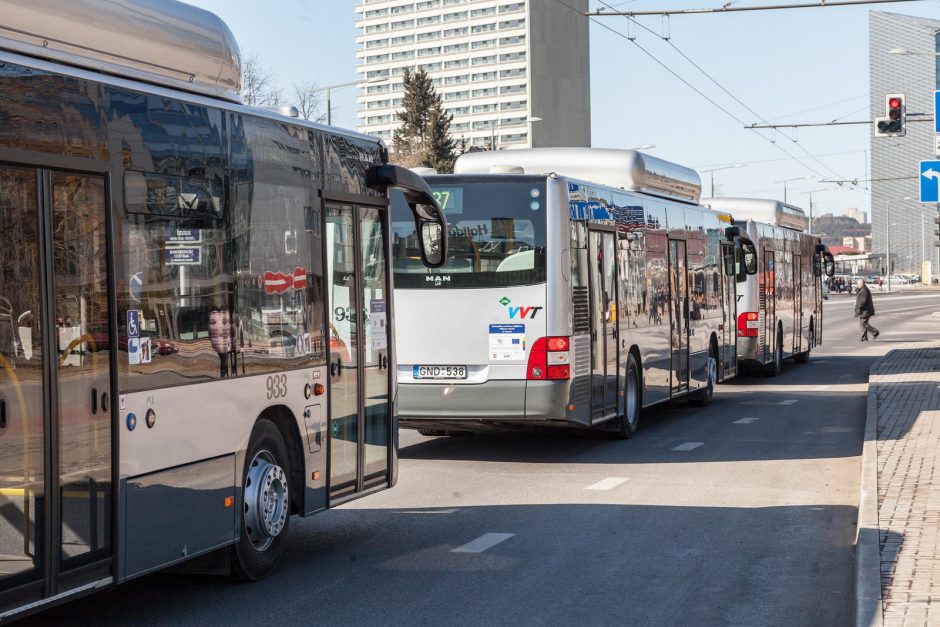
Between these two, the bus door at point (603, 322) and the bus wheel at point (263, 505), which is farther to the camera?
the bus door at point (603, 322)

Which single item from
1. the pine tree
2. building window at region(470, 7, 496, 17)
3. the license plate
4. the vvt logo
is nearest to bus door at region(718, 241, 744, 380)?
the vvt logo

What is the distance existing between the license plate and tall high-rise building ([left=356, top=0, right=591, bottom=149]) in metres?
166

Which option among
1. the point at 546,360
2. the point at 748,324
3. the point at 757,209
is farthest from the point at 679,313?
the point at 757,209

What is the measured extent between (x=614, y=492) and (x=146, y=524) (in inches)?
243

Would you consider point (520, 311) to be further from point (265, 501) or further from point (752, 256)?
point (752, 256)

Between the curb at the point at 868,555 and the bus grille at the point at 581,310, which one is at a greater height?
the bus grille at the point at 581,310

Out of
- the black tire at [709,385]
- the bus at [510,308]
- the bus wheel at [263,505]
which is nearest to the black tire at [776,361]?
the black tire at [709,385]

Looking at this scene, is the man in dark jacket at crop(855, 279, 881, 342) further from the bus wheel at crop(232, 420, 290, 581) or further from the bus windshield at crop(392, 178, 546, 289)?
→ the bus wheel at crop(232, 420, 290, 581)

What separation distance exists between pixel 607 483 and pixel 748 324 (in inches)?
561

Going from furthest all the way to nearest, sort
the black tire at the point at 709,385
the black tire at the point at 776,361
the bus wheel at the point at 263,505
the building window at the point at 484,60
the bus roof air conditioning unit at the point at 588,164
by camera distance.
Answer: the building window at the point at 484,60 → the black tire at the point at 776,361 → the black tire at the point at 709,385 → the bus roof air conditioning unit at the point at 588,164 → the bus wheel at the point at 263,505

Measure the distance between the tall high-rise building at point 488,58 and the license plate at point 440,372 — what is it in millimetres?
166205

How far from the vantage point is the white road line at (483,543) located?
922 cm

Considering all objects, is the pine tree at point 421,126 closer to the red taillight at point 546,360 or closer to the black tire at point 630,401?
the black tire at point 630,401

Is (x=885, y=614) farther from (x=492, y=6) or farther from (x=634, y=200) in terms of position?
(x=492, y=6)
